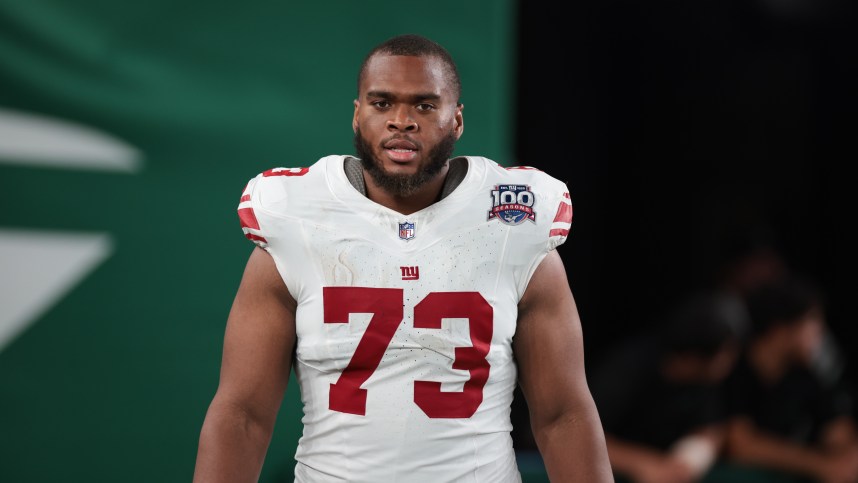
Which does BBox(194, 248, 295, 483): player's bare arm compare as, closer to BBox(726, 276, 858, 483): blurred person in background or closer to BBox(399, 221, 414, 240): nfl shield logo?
BBox(399, 221, 414, 240): nfl shield logo

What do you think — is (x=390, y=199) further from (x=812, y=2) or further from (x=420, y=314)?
(x=812, y=2)

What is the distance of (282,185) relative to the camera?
5.47 ft

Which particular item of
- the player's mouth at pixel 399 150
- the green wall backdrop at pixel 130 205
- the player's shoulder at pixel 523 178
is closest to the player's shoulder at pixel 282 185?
the player's mouth at pixel 399 150

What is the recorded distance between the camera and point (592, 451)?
1670 millimetres

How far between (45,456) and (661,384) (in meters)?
1.44

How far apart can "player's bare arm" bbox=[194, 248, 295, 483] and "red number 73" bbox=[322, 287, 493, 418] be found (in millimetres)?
85

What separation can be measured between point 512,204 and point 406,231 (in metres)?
0.15

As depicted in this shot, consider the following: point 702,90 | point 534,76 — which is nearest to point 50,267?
point 534,76

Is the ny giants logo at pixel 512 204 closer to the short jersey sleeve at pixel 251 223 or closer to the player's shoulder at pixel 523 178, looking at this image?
the player's shoulder at pixel 523 178

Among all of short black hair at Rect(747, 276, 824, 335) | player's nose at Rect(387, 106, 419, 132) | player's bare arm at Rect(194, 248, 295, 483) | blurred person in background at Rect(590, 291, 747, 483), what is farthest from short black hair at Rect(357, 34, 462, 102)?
short black hair at Rect(747, 276, 824, 335)

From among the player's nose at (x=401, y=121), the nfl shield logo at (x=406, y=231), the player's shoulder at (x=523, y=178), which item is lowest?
the nfl shield logo at (x=406, y=231)

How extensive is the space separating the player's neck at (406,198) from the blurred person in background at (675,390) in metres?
1.29

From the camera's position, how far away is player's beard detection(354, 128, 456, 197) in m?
1.62

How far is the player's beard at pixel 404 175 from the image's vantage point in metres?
1.62
